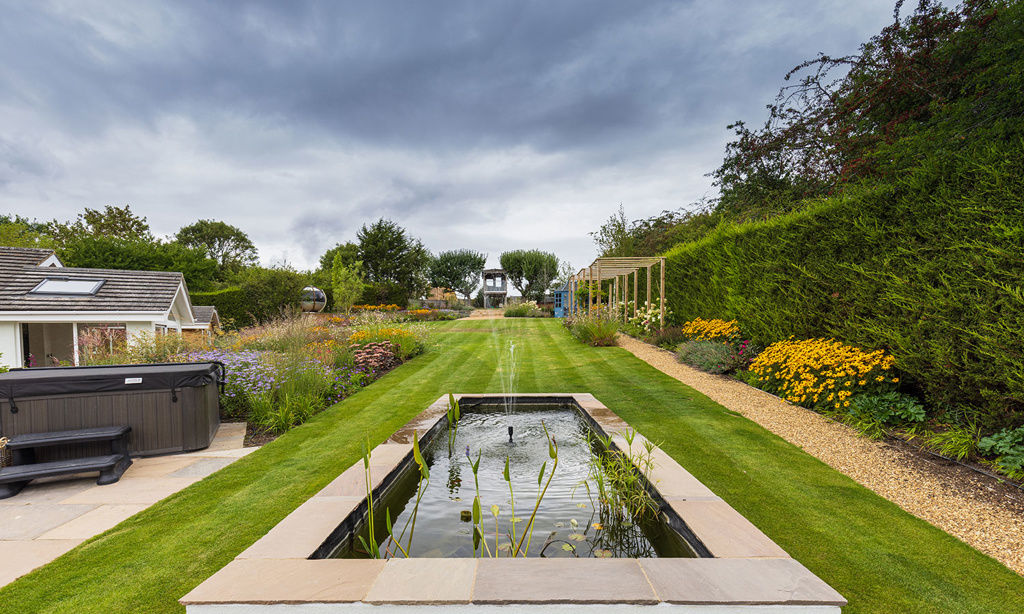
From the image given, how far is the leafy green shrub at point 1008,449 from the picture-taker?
294cm

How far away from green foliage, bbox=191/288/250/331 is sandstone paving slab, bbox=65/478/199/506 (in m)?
18.0

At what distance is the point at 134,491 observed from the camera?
3281 mm

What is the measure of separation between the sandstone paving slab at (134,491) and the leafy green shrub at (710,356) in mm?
7445

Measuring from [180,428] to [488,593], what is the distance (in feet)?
13.3

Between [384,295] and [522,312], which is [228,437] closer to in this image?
[522,312]

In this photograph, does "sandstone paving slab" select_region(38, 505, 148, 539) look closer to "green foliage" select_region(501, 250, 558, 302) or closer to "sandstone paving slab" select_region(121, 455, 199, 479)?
"sandstone paving slab" select_region(121, 455, 199, 479)

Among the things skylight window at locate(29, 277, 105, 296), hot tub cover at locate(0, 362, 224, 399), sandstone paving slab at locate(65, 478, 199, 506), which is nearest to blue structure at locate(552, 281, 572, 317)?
skylight window at locate(29, 277, 105, 296)

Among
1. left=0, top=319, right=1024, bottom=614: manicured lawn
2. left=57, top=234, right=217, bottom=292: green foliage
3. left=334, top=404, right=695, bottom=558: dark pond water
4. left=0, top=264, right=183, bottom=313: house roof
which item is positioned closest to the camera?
left=0, top=319, right=1024, bottom=614: manicured lawn

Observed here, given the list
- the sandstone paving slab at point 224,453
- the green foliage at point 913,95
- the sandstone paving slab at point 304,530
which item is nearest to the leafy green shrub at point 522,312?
the green foliage at point 913,95

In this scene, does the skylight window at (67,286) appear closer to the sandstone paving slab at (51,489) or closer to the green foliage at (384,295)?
the sandstone paving slab at (51,489)

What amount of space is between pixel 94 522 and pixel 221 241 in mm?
→ 53992

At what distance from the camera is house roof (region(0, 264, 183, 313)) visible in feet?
27.1

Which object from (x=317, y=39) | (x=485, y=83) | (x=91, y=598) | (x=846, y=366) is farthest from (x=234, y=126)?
(x=846, y=366)

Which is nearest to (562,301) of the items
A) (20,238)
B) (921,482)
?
(921,482)
